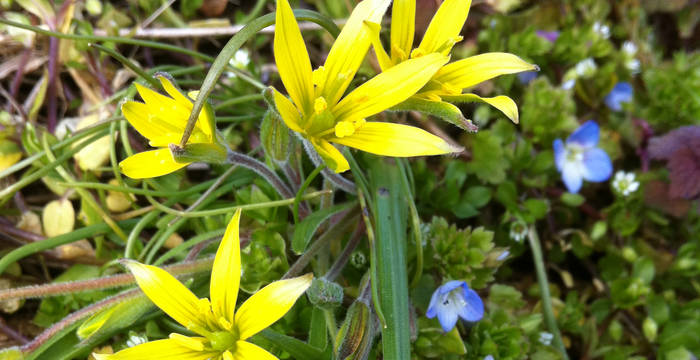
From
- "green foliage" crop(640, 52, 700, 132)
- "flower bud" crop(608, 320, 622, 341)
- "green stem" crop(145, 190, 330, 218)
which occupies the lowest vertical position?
"flower bud" crop(608, 320, 622, 341)

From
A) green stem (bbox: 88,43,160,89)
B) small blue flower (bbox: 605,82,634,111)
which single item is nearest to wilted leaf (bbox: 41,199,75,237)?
green stem (bbox: 88,43,160,89)

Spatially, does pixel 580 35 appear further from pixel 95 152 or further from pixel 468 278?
pixel 95 152

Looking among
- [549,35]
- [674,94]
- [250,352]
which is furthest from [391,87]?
[674,94]

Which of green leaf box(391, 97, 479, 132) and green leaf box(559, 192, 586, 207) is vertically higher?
green leaf box(559, 192, 586, 207)

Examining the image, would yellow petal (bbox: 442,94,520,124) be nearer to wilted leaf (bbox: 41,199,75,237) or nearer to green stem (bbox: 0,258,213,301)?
green stem (bbox: 0,258,213,301)

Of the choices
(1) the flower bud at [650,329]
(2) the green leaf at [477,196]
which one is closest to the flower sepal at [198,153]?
(2) the green leaf at [477,196]

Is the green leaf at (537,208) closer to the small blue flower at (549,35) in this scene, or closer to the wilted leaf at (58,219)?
the small blue flower at (549,35)
